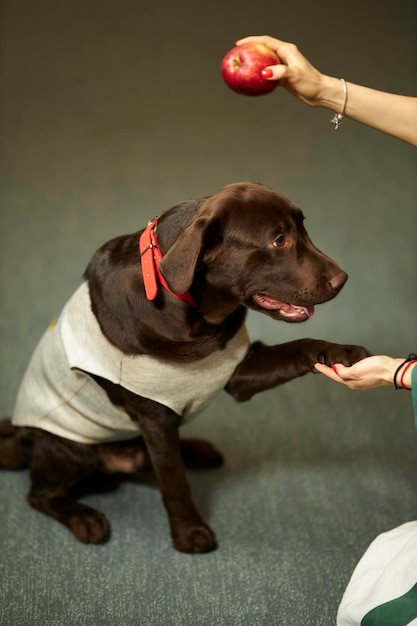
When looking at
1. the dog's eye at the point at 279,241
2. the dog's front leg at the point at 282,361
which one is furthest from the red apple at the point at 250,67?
the dog's front leg at the point at 282,361

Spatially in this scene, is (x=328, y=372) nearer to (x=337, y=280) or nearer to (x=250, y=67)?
(x=337, y=280)

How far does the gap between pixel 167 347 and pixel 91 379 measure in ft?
0.85

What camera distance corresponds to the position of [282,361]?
74.8 inches

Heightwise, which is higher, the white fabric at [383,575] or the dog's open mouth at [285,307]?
the dog's open mouth at [285,307]

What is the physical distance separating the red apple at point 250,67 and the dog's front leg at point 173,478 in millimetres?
748

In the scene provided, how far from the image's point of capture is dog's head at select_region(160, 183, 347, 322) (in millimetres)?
1683

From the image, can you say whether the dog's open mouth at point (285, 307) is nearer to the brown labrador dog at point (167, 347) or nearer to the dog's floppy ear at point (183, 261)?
the brown labrador dog at point (167, 347)

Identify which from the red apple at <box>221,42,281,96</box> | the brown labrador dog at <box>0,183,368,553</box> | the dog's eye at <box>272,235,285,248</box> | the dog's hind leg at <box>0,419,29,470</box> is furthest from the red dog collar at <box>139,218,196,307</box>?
the dog's hind leg at <box>0,419,29,470</box>

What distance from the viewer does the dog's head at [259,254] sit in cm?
168

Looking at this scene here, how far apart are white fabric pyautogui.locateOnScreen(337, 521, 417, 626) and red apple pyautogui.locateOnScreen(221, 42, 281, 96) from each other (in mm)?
943

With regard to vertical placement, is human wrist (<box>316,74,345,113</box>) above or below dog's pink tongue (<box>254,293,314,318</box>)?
above

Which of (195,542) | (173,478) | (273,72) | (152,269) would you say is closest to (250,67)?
(273,72)

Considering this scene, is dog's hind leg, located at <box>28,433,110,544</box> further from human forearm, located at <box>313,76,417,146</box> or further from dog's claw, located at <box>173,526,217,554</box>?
human forearm, located at <box>313,76,417,146</box>

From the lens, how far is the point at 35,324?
128 inches
